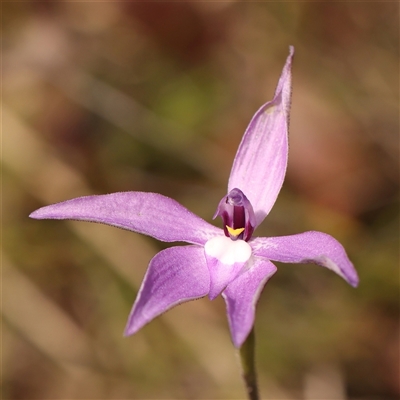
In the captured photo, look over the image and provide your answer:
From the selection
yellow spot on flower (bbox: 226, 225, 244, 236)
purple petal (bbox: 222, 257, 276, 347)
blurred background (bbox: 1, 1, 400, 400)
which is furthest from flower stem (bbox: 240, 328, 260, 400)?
blurred background (bbox: 1, 1, 400, 400)

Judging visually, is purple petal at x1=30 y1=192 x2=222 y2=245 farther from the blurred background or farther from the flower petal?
the blurred background

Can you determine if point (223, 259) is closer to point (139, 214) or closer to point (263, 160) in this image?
point (139, 214)

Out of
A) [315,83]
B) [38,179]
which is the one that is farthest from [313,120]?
[38,179]

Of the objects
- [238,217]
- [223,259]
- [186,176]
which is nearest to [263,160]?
[238,217]

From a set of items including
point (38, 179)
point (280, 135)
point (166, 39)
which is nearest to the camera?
point (280, 135)

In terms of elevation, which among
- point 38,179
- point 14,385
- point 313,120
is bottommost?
point 14,385

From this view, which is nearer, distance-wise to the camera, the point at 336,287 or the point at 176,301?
the point at 176,301

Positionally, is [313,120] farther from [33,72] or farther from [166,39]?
[33,72]
